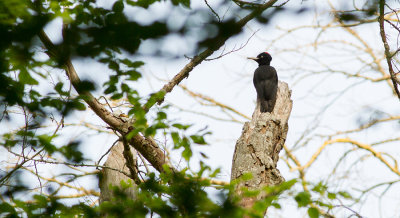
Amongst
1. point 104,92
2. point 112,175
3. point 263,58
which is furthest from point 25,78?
point 263,58

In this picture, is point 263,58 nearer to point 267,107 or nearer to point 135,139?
point 267,107

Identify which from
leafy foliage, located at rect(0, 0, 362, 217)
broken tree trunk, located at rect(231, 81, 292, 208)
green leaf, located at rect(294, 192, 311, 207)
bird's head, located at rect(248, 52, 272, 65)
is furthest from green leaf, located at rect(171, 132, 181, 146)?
bird's head, located at rect(248, 52, 272, 65)

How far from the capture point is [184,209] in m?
1.76

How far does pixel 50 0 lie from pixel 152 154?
5.26 feet

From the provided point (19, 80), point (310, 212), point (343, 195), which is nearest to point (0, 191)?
point (19, 80)

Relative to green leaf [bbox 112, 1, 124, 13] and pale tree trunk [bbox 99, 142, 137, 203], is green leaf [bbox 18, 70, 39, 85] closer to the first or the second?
green leaf [bbox 112, 1, 124, 13]

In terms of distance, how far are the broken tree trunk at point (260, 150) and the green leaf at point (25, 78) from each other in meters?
1.60

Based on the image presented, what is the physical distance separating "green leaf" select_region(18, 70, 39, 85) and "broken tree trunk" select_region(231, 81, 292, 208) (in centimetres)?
160

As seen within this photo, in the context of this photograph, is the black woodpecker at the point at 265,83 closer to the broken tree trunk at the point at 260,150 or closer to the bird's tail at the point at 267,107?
the bird's tail at the point at 267,107

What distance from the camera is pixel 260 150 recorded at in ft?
11.9

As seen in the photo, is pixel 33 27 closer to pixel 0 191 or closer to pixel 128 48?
pixel 128 48

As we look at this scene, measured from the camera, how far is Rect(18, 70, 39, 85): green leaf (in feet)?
6.58

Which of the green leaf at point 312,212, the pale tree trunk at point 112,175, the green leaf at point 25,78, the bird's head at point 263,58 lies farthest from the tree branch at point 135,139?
the bird's head at point 263,58

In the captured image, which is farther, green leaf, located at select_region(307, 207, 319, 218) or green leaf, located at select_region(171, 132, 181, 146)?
green leaf, located at select_region(171, 132, 181, 146)
